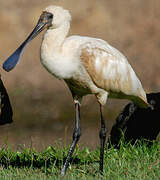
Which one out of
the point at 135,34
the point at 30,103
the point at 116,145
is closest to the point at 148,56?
the point at 135,34

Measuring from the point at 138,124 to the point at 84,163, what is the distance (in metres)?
1.31

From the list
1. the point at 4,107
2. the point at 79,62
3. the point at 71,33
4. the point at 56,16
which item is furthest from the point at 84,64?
the point at 71,33

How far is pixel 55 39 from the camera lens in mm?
7012

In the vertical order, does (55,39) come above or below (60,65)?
above

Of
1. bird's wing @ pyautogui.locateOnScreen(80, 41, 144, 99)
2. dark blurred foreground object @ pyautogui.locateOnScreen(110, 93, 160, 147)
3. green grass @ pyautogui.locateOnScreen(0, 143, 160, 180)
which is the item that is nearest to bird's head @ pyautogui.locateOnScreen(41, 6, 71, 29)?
bird's wing @ pyautogui.locateOnScreen(80, 41, 144, 99)

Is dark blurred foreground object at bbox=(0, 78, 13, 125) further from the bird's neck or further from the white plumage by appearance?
the bird's neck

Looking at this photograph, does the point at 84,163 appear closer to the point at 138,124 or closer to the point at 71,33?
the point at 138,124

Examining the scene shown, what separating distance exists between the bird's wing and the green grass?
76cm

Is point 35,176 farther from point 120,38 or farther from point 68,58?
point 120,38

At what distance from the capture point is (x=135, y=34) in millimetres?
15938

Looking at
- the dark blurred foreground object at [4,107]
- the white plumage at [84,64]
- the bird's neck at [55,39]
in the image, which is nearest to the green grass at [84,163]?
the dark blurred foreground object at [4,107]

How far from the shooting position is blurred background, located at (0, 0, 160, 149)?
13281 millimetres

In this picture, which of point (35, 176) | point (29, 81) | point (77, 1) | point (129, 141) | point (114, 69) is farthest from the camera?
point (77, 1)

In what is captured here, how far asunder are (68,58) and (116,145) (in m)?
1.79
